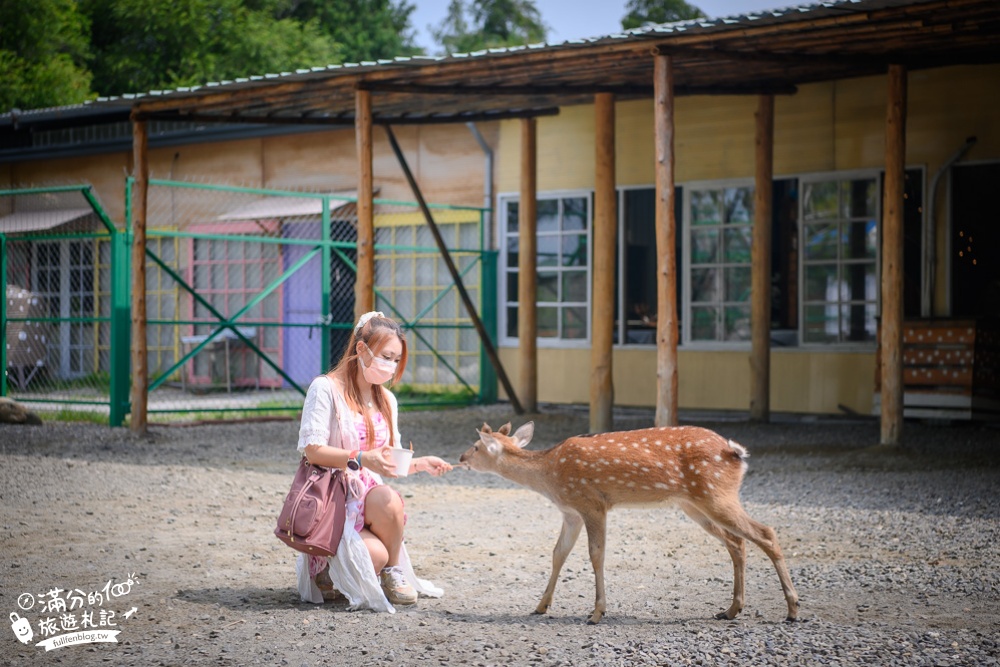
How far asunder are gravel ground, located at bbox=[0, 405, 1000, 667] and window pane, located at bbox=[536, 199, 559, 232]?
562 centimetres

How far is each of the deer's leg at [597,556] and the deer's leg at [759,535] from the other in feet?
1.56

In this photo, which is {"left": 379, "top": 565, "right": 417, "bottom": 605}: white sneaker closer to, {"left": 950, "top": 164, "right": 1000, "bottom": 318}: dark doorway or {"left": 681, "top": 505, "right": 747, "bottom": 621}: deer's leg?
{"left": 681, "top": 505, "right": 747, "bottom": 621}: deer's leg

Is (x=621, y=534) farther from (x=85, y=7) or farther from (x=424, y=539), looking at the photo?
(x=85, y=7)

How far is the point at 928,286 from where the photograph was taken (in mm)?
12930

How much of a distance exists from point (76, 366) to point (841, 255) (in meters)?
13.4

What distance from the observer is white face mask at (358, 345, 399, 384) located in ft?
17.8

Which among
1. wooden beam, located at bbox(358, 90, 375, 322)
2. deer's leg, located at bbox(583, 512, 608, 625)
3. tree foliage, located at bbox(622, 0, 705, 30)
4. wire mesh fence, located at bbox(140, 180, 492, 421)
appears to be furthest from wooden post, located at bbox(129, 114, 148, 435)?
tree foliage, located at bbox(622, 0, 705, 30)

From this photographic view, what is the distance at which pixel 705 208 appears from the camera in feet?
48.5

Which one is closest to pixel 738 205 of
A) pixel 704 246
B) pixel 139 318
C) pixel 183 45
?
pixel 704 246

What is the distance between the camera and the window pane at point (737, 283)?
14.5m

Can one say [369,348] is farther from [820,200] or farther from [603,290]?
[820,200]

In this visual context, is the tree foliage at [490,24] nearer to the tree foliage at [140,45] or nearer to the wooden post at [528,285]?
the tree foliage at [140,45]

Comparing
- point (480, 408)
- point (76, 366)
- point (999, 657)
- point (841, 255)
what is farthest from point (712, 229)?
point (76, 366)

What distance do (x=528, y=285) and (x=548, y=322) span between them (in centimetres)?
121
